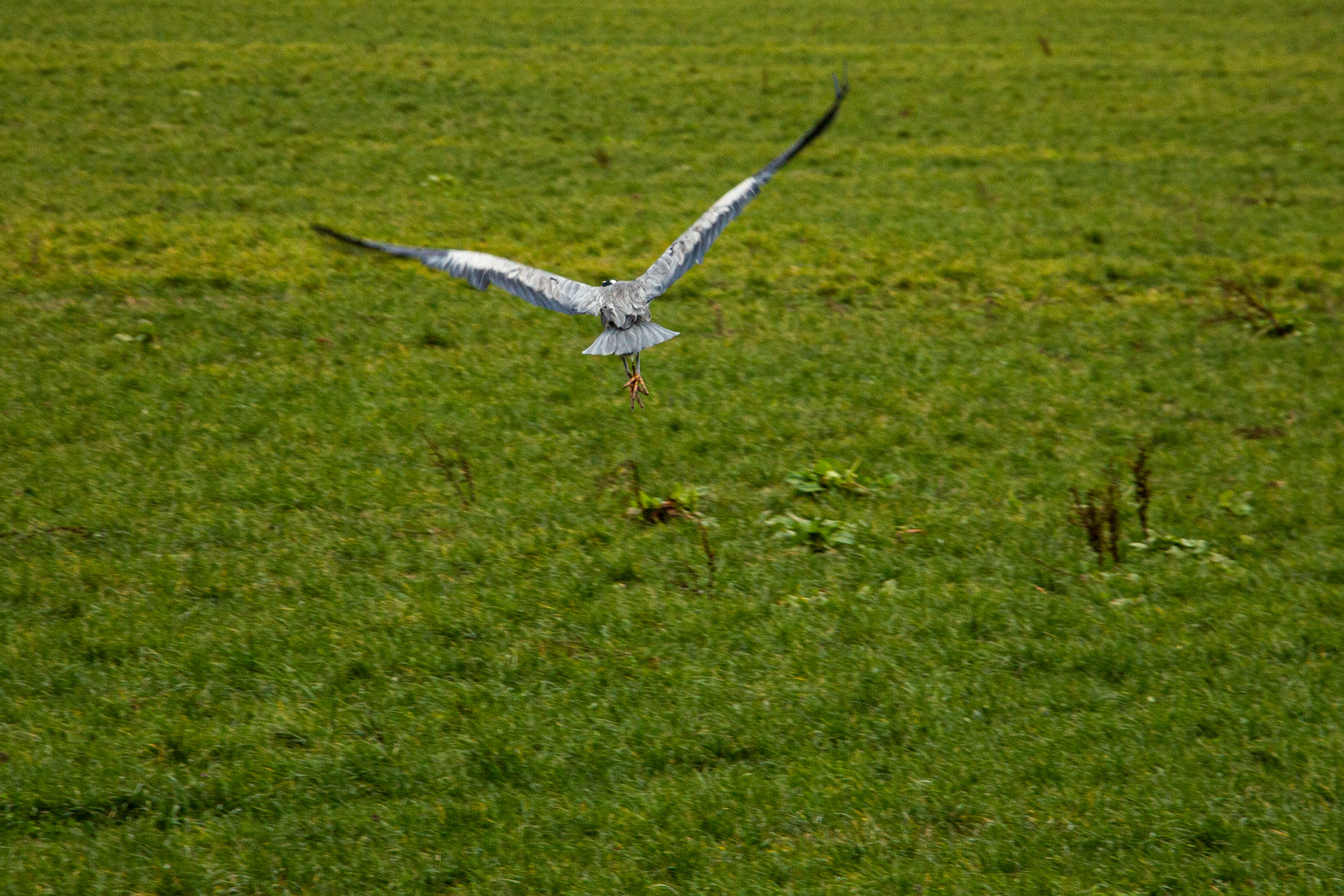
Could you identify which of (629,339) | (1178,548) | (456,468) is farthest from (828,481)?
(629,339)

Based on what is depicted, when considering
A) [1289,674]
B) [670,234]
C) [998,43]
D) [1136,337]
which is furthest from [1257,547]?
[998,43]

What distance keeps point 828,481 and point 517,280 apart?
5.33 m

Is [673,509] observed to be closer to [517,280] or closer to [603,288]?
[603,288]

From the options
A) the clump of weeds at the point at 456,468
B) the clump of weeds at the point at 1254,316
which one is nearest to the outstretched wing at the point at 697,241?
the clump of weeds at the point at 456,468

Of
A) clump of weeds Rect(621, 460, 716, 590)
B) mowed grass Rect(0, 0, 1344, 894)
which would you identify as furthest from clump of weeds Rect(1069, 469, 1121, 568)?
clump of weeds Rect(621, 460, 716, 590)

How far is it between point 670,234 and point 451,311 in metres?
3.48

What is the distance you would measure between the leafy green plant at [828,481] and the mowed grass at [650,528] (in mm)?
122

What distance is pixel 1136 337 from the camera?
43.0 ft

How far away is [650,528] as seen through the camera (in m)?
9.32

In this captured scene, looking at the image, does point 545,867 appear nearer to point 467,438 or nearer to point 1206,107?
point 467,438

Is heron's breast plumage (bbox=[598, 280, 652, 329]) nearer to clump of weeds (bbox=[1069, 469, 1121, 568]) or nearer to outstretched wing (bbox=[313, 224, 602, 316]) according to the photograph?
outstretched wing (bbox=[313, 224, 602, 316])

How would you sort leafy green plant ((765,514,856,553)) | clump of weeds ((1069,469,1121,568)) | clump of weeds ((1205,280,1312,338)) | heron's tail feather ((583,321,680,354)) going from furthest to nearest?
clump of weeds ((1205,280,1312,338)) < leafy green plant ((765,514,856,553)) < clump of weeds ((1069,469,1121,568)) < heron's tail feather ((583,321,680,354))

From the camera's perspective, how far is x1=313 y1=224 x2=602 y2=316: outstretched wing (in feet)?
16.7

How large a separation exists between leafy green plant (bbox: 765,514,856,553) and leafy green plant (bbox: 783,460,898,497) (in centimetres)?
49
